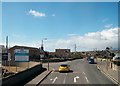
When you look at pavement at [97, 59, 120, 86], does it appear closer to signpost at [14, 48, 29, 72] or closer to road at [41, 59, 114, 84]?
road at [41, 59, 114, 84]

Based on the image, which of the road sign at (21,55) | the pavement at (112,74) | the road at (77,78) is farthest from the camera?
the road sign at (21,55)

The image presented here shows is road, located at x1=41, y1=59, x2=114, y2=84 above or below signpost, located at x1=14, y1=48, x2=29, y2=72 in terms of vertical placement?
below

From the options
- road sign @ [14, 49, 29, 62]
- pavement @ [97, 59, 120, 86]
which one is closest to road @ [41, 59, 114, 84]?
pavement @ [97, 59, 120, 86]

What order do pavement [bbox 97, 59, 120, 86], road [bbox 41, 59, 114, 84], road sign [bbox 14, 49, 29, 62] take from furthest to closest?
road sign [bbox 14, 49, 29, 62] < pavement [bbox 97, 59, 120, 86] < road [bbox 41, 59, 114, 84]

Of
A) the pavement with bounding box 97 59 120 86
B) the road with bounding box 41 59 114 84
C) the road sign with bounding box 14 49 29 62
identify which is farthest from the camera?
the road sign with bounding box 14 49 29 62

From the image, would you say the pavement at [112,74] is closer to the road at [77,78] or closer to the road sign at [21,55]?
the road at [77,78]

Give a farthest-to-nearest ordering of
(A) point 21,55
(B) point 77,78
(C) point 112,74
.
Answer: (C) point 112,74 → (A) point 21,55 → (B) point 77,78

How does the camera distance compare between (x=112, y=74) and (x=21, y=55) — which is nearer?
(x=21, y=55)

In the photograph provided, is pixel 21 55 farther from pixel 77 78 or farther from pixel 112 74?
pixel 112 74

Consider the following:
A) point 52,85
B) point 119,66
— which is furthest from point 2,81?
point 119,66

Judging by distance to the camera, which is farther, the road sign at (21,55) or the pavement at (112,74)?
the road sign at (21,55)

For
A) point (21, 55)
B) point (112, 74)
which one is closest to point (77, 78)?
point (112, 74)

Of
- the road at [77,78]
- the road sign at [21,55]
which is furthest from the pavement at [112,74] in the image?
the road sign at [21,55]

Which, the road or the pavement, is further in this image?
the pavement
